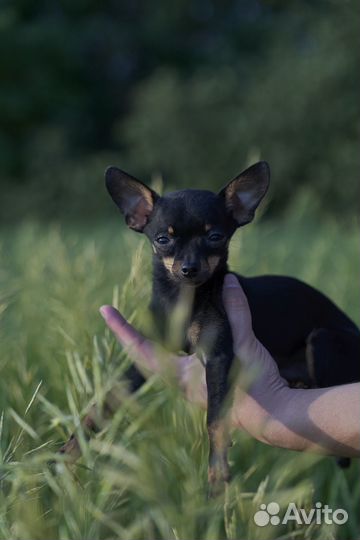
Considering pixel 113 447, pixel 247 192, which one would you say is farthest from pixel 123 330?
pixel 113 447

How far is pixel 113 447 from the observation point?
107cm

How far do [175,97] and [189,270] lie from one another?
15.5 metres

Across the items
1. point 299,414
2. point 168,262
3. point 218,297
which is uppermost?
point 168,262

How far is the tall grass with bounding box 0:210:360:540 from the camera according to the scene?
45.5 inches

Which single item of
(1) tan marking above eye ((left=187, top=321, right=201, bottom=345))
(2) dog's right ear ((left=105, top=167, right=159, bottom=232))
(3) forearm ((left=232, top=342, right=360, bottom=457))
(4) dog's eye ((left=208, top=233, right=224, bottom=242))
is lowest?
(3) forearm ((left=232, top=342, right=360, bottom=457))

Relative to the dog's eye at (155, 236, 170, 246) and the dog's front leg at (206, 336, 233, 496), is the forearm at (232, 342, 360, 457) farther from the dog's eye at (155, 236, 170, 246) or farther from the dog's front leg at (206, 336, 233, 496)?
the dog's eye at (155, 236, 170, 246)

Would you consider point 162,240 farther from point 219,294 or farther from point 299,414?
point 299,414

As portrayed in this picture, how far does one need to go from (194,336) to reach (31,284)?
1716mm

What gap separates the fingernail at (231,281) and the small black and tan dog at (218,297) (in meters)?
0.02

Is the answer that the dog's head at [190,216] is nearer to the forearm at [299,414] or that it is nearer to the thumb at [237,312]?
the thumb at [237,312]

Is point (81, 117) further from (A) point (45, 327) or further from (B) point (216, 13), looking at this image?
(A) point (45, 327)

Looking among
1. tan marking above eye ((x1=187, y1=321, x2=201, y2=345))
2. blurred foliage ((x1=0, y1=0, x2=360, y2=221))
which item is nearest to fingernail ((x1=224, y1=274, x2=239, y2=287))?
tan marking above eye ((x1=187, y1=321, x2=201, y2=345))

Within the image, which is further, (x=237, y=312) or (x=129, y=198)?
(x=129, y=198)

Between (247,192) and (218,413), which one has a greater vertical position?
(247,192)
